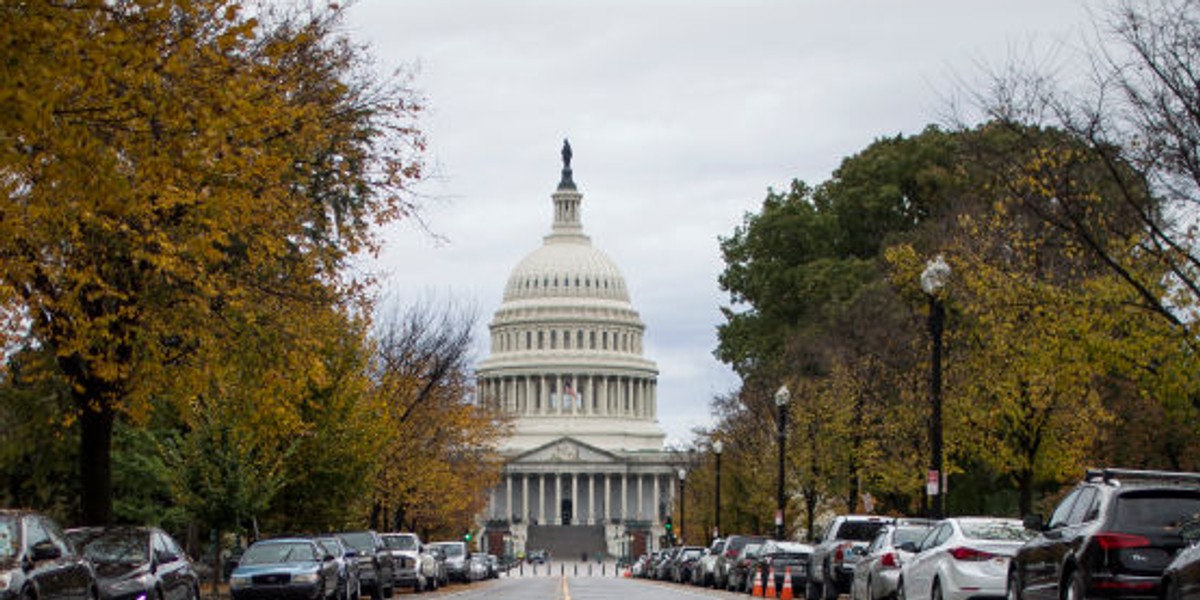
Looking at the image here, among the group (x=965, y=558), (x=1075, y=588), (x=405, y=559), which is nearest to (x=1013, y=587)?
(x=965, y=558)

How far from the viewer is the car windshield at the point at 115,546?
23859mm

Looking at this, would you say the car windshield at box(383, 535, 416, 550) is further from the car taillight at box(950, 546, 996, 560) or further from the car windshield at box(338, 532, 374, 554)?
the car taillight at box(950, 546, 996, 560)

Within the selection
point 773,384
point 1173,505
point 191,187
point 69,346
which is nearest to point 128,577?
point 69,346

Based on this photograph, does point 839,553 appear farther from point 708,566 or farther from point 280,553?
point 708,566

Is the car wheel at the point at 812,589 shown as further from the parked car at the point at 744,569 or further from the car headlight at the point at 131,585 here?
the car headlight at the point at 131,585

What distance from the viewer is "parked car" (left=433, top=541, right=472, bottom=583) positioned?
6069 centimetres

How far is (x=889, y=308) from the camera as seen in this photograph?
62.8 metres

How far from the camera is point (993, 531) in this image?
24078 mm

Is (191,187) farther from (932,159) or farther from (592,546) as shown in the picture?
Answer: (592,546)

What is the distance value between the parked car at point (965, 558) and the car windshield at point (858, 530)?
34.4 ft

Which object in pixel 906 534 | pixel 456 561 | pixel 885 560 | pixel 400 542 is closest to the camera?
pixel 885 560

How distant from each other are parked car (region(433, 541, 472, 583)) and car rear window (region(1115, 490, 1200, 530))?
43281mm

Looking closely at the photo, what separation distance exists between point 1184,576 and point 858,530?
826 inches

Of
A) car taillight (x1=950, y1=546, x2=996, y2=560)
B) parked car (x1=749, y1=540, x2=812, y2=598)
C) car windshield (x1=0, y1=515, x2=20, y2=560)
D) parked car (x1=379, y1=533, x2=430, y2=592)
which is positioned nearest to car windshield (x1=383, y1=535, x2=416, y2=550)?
parked car (x1=379, y1=533, x2=430, y2=592)
